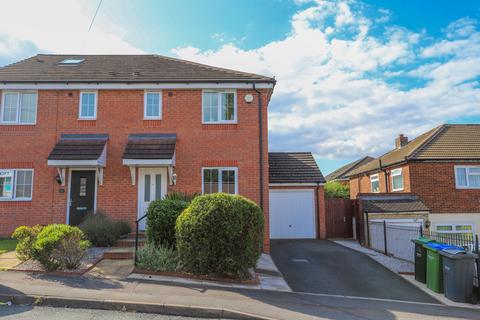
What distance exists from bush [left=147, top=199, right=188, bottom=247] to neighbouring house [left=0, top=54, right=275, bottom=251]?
10.8 ft

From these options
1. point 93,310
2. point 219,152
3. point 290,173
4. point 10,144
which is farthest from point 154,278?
point 290,173

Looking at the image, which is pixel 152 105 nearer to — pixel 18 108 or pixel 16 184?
pixel 18 108

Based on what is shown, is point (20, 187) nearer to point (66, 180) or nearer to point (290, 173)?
point (66, 180)

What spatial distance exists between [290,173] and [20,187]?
1116 centimetres

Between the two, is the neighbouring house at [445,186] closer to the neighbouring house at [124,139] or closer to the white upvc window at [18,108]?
the neighbouring house at [124,139]

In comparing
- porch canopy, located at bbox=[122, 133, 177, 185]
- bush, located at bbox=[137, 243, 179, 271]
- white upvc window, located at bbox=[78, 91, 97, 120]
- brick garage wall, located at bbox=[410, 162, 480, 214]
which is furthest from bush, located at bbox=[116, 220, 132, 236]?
brick garage wall, located at bbox=[410, 162, 480, 214]

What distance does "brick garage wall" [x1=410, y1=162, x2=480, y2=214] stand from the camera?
58.3 feet

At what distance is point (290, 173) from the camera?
57.7ft

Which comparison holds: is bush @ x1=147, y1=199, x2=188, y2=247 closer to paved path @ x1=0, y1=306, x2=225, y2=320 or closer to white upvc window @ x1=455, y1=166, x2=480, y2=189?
paved path @ x1=0, y1=306, x2=225, y2=320

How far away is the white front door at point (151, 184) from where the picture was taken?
1281 centimetres

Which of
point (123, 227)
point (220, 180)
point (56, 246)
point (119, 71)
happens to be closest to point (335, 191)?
point (220, 180)

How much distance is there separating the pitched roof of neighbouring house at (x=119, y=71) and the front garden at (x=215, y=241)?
617cm

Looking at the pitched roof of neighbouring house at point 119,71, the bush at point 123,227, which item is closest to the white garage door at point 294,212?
the pitched roof of neighbouring house at point 119,71

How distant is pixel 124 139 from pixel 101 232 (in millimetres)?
3719
